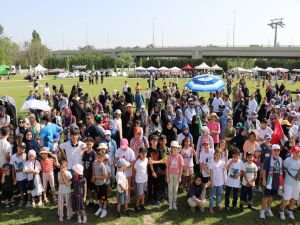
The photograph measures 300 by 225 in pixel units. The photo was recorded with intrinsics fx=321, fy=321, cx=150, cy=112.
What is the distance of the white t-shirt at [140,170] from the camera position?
23.1 feet

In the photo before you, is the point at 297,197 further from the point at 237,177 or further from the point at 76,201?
the point at 76,201

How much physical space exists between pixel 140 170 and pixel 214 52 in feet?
303

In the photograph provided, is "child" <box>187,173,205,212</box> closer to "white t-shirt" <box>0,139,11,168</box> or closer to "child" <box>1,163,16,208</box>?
"child" <box>1,163,16,208</box>

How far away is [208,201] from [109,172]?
2545 mm

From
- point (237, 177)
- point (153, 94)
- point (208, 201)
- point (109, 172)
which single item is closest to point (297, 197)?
point (237, 177)

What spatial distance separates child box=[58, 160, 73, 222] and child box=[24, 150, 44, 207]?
78 centimetres

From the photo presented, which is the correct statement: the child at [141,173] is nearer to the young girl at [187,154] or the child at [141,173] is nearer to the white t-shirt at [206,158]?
the young girl at [187,154]

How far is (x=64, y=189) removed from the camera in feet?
22.0

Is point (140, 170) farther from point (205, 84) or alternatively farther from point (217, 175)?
point (205, 84)

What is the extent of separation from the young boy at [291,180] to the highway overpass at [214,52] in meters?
80.1

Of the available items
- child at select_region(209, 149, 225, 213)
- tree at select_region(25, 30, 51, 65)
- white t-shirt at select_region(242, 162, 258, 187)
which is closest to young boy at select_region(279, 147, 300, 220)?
white t-shirt at select_region(242, 162, 258, 187)

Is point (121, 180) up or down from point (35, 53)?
down

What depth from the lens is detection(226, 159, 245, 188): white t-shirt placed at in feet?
23.4

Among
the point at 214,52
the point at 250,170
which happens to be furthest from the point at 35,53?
the point at 250,170
